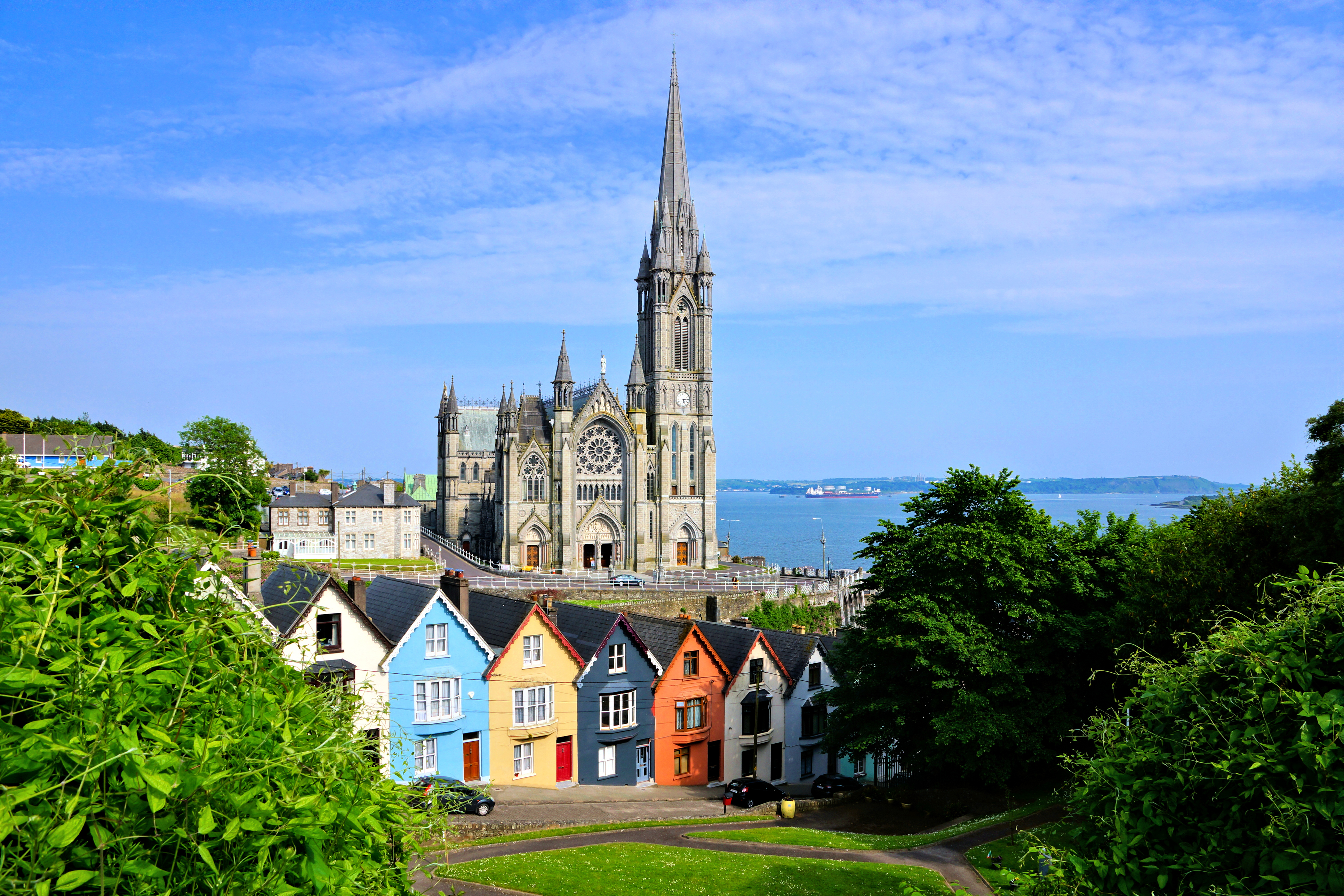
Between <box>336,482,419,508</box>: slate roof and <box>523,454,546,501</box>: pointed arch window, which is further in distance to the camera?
<box>523,454,546,501</box>: pointed arch window

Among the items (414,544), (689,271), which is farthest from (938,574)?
(689,271)

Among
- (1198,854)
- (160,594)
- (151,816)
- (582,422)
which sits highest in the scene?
(582,422)

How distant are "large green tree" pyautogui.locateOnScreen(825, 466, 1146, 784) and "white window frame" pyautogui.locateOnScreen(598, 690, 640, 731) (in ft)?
26.9

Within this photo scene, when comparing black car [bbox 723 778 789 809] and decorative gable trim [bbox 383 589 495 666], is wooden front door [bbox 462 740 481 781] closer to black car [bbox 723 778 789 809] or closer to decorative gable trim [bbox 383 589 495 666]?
decorative gable trim [bbox 383 589 495 666]

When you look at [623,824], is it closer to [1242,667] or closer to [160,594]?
[1242,667]

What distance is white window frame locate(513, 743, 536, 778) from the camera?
3366 cm

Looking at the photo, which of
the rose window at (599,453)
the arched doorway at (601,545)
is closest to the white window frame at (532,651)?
the arched doorway at (601,545)

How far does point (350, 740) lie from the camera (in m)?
5.01

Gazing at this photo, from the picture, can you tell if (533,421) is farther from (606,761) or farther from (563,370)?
(606,761)

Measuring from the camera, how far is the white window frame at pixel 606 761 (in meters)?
35.8

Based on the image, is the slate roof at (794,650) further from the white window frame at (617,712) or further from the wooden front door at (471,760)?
the wooden front door at (471,760)

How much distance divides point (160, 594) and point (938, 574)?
1182 inches

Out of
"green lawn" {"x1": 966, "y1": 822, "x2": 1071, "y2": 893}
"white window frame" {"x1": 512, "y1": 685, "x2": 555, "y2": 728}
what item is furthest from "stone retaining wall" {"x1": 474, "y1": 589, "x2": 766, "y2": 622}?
"green lawn" {"x1": 966, "y1": 822, "x2": 1071, "y2": 893}

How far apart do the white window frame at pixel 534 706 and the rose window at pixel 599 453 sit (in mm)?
56814
